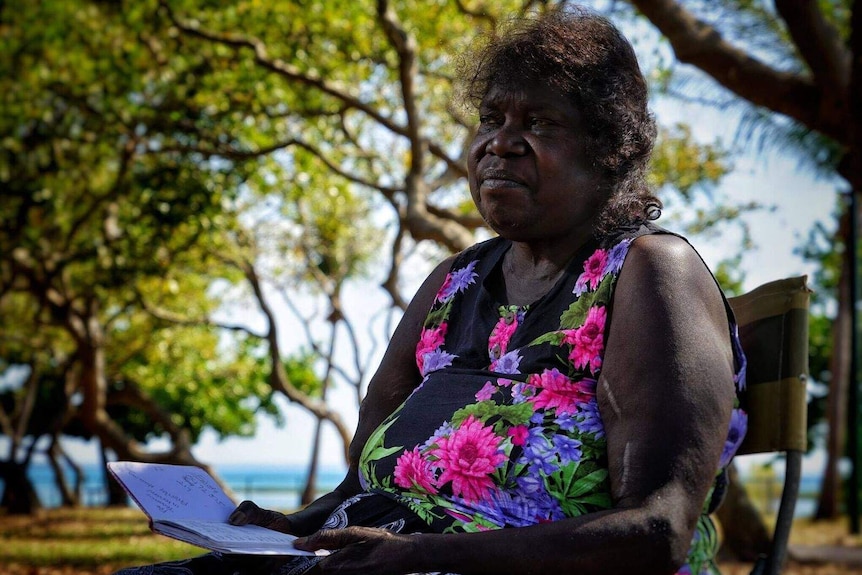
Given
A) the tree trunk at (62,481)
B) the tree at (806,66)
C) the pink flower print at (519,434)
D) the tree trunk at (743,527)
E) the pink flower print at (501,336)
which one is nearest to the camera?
the pink flower print at (519,434)

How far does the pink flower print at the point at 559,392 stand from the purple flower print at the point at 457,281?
1.47ft

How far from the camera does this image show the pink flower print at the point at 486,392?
191 centimetres

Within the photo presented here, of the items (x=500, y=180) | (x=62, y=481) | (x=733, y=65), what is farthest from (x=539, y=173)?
(x=62, y=481)

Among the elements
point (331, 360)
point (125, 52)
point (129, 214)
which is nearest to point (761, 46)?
point (125, 52)

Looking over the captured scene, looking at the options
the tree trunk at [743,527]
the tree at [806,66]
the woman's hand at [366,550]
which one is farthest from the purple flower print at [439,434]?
the tree trunk at [743,527]

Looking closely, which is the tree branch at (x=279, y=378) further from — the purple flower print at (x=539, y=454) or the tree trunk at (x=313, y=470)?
the purple flower print at (x=539, y=454)

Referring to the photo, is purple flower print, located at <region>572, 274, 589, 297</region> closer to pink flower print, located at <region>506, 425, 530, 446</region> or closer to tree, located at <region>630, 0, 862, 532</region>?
pink flower print, located at <region>506, 425, 530, 446</region>

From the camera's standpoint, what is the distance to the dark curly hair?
1977 mm

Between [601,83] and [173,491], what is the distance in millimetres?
1178

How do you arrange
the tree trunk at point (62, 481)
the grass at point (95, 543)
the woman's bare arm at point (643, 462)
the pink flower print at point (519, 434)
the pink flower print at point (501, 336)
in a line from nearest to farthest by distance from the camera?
1. the woman's bare arm at point (643, 462)
2. the pink flower print at point (519, 434)
3. the pink flower print at point (501, 336)
4. the grass at point (95, 543)
5. the tree trunk at point (62, 481)

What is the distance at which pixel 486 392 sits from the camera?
192 cm

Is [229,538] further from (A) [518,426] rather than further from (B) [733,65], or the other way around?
(B) [733,65]

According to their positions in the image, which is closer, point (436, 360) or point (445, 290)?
point (436, 360)

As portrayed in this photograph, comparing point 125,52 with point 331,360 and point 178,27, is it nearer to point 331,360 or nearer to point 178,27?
point 178,27
